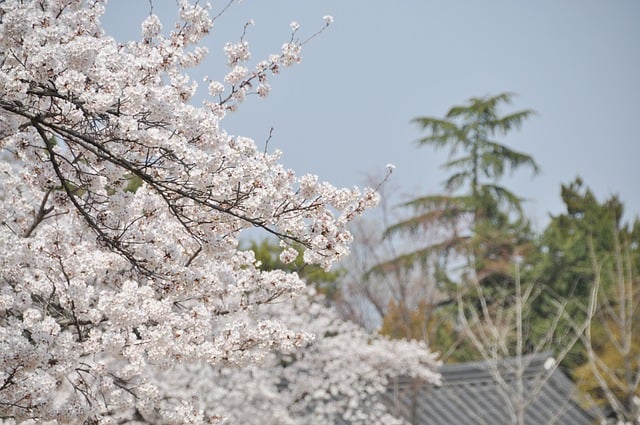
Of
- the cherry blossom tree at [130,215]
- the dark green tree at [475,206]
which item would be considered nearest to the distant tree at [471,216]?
the dark green tree at [475,206]

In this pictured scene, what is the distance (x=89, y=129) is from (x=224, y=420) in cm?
169

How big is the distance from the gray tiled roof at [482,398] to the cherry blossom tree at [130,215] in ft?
27.4

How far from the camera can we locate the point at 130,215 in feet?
10.6

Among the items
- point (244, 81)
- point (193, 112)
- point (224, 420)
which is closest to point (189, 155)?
point (193, 112)

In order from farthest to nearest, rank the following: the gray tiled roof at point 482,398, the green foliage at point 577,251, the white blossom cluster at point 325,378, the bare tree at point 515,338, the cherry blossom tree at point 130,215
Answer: the green foliage at point 577,251
the gray tiled roof at point 482,398
the white blossom cluster at point 325,378
the bare tree at point 515,338
the cherry blossom tree at point 130,215

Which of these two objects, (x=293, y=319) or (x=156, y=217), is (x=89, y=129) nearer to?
(x=156, y=217)

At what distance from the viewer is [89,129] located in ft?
9.74

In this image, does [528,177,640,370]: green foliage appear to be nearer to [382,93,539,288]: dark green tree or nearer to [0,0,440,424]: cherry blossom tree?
[382,93,539,288]: dark green tree

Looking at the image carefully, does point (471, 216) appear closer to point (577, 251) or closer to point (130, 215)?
point (577, 251)

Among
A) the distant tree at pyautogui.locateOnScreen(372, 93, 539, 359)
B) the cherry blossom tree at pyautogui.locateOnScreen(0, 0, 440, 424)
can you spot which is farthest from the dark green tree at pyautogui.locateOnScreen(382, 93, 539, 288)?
the cherry blossom tree at pyautogui.locateOnScreen(0, 0, 440, 424)

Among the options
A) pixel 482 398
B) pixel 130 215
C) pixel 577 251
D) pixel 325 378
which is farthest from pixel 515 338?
pixel 130 215

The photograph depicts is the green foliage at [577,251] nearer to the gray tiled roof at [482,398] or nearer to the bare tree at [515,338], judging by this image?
the bare tree at [515,338]

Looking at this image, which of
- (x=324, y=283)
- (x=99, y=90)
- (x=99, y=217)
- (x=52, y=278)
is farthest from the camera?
(x=324, y=283)

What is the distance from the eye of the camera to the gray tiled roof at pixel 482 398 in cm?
1127
